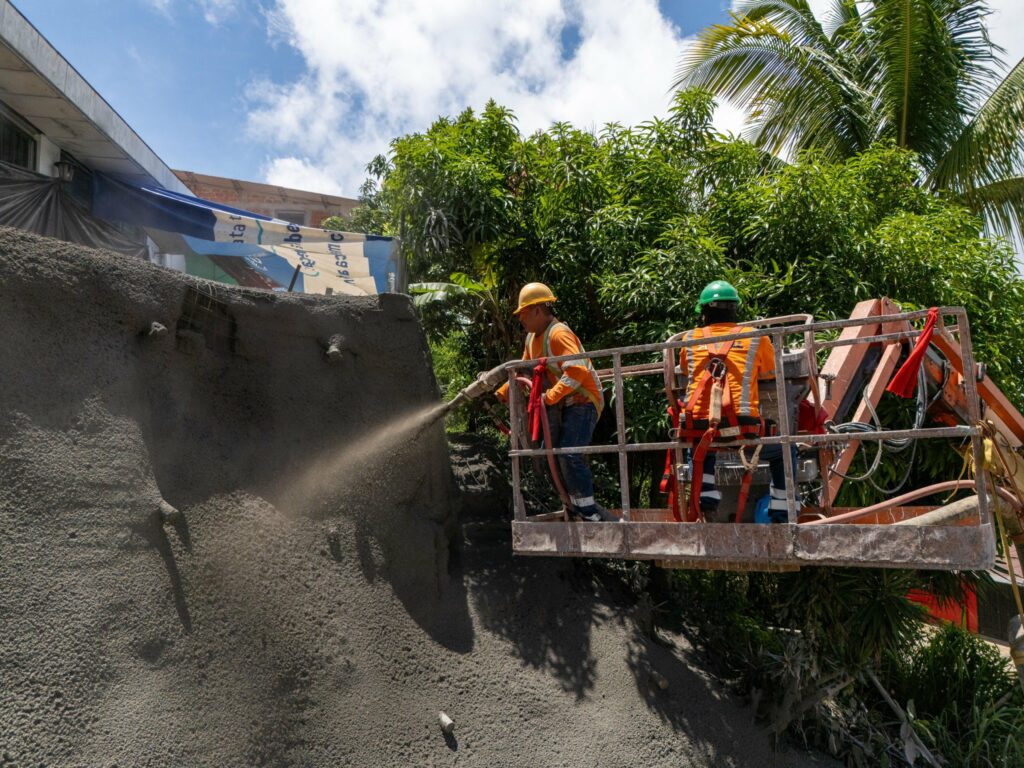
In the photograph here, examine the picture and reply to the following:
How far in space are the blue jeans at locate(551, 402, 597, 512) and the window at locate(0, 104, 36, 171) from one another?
704 cm

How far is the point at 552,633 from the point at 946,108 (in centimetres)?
956

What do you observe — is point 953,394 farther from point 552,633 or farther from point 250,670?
point 250,670

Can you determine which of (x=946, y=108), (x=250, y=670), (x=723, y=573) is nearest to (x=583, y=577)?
(x=723, y=573)

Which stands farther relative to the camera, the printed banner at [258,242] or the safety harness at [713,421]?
the printed banner at [258,242]

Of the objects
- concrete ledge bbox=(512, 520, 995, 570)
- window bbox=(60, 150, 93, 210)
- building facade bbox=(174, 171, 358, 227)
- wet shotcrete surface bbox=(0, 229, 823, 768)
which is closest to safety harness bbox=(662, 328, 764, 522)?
concrete ledge bbox=(512, 520, 995, 570)

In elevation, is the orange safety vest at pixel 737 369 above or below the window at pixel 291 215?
below

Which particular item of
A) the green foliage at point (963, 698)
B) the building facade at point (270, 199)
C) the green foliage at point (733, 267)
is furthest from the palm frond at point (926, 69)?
the building facade at point (270, 199)

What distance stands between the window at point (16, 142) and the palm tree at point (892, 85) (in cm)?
849

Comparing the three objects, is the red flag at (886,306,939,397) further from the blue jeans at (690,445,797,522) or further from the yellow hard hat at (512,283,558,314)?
the yellow hard hat at (512,283,558,314)

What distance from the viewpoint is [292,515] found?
18.2ft

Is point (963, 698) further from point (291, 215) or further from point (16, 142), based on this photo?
point (291, 215)

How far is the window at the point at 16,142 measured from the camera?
880cm

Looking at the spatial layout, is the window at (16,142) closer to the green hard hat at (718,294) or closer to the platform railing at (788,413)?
the platform railing at (788,413)

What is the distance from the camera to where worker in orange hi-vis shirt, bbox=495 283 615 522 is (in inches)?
213
